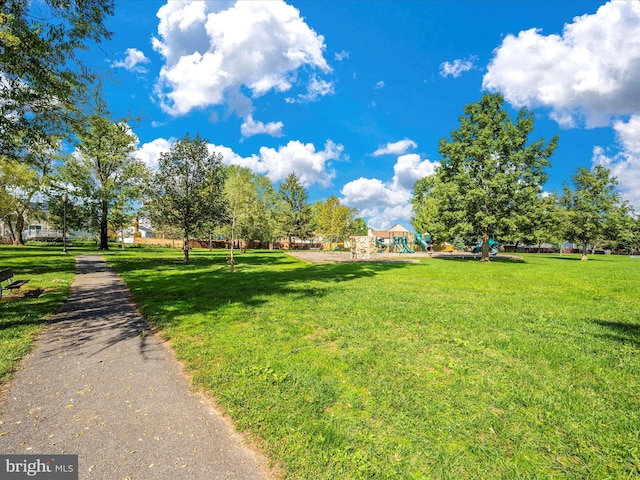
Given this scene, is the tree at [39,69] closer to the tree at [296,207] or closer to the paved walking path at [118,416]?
the paved walking path at [118,416]

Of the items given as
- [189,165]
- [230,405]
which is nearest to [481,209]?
[189,165]

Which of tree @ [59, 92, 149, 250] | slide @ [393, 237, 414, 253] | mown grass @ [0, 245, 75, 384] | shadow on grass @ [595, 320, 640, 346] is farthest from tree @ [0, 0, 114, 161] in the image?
slide @ [393, 237, 414, 253]

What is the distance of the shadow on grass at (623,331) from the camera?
5.68 metres

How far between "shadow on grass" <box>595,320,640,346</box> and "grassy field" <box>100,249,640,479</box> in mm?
43

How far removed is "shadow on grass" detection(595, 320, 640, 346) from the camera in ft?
18.6

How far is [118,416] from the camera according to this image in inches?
127

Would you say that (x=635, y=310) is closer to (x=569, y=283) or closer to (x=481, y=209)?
(x=569, y=283)

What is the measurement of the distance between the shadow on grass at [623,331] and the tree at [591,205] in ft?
109

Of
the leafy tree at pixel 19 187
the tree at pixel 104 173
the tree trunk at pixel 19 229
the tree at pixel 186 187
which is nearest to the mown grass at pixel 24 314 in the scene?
the tree at pixel 186 187

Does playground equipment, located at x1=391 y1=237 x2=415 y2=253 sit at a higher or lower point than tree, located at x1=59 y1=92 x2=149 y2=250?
lower

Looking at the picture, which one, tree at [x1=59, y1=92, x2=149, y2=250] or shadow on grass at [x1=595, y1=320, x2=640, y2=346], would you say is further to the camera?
tree at [x1=59, y1=92, x2=149, y2=250]

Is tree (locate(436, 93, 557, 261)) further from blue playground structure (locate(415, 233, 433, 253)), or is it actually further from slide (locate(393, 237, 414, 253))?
blue playground structure (locate(415, 233, 433, 253))

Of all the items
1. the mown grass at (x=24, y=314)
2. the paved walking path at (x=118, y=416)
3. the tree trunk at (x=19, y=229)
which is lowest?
the paved walking path at (x=118, y=416)

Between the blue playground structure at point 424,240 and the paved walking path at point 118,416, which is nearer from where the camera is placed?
the paved walking path at point 118,416
